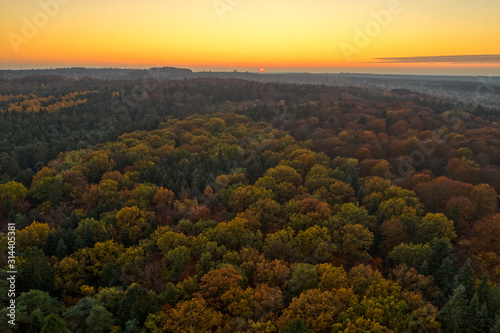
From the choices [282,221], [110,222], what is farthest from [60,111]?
[282,221]

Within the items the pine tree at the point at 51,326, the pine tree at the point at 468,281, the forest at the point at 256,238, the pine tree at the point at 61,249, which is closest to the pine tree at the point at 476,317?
the forest at the point at 256,238

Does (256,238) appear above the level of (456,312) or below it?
above

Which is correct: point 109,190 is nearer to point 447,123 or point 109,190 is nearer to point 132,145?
point 132,145

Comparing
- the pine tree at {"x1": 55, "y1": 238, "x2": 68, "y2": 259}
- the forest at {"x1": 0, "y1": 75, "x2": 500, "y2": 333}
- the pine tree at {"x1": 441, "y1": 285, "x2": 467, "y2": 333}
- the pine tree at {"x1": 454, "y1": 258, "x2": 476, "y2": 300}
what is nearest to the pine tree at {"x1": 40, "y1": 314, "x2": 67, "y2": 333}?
the forest at {"x1": 0, "y1": 75, "x2": 500, "y2": 333}

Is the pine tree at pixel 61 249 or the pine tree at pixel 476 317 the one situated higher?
the pine tree at pixel 61 249

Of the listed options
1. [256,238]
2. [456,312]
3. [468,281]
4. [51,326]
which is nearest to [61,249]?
[51,326]

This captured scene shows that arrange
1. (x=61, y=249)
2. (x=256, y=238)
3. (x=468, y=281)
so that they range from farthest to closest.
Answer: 1. (x=256, y=238)
2. (x=61, y=249)
3. (x=468, y=281)

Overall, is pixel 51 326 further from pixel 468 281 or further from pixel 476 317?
pixel 468 281

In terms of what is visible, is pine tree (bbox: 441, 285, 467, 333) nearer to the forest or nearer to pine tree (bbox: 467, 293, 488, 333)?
the forest

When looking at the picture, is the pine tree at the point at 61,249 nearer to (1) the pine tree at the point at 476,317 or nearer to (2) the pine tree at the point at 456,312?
(2) the pine tree at the point at 456,312
